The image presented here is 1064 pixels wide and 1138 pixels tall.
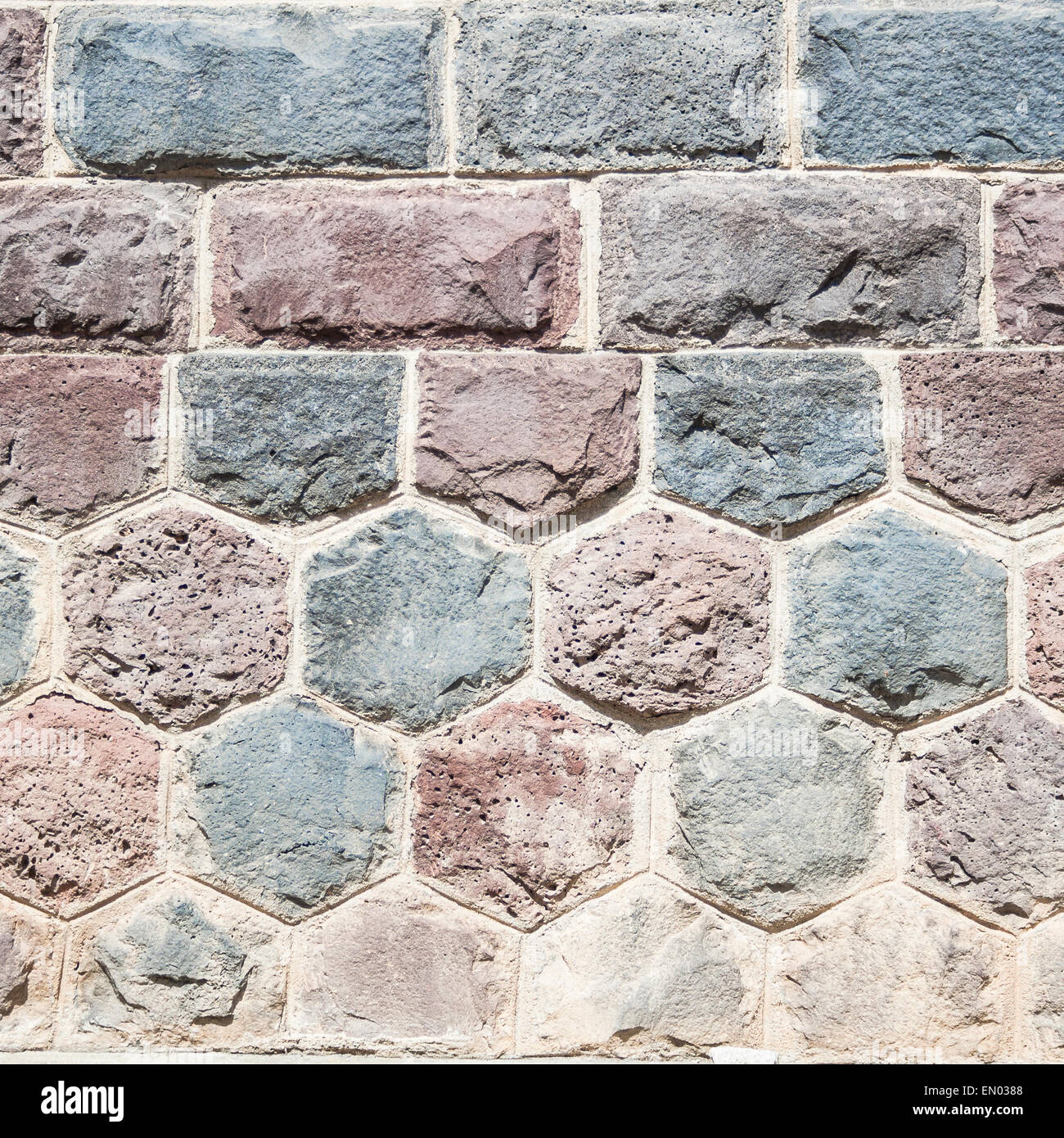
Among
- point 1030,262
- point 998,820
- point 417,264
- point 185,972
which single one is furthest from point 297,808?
point 1030,262

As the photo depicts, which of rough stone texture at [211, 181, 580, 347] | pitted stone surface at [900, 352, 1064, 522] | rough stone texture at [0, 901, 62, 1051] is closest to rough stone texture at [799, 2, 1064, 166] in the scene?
pitted stone surface at [900, 352, 1064, 522]

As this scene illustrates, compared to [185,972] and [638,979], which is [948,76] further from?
[185,972]

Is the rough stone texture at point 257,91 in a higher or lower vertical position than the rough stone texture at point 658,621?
higher

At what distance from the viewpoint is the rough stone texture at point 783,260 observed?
3.91 ft

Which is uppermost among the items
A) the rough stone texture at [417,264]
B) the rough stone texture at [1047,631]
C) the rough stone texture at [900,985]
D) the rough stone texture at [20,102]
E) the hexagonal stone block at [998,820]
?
the rough stone texture at [20,102]

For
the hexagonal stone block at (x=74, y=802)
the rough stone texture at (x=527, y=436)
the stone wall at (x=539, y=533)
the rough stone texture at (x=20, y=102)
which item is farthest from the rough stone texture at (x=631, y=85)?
the hexagonal stone block at (x=74, y=802)

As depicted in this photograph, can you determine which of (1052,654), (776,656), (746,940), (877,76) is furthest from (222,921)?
(877,76)

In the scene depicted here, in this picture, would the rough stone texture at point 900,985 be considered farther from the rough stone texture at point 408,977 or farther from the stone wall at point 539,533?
the rough stone texture at point 408,977

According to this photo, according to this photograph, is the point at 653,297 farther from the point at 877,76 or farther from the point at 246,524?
the point at 246,524

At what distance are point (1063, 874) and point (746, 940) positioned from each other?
374 millimetres

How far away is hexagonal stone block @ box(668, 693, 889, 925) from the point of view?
1.17 meters

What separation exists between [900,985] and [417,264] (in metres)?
1.01

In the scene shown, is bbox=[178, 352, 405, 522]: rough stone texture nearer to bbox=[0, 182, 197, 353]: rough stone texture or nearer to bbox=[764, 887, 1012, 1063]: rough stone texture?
bbox=[0, 182, 197, 353]: rough stone texture

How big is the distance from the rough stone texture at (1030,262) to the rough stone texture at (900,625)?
27 centimetres
